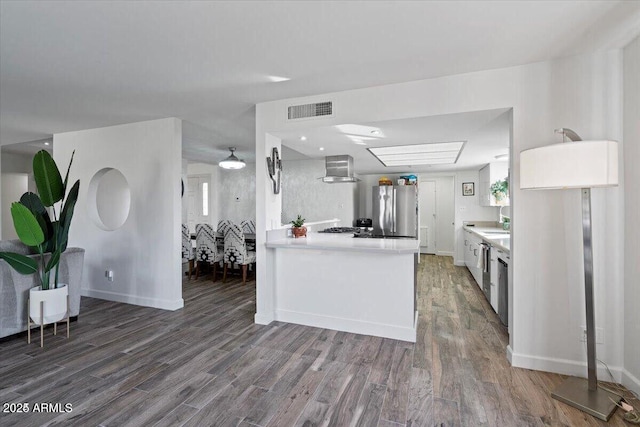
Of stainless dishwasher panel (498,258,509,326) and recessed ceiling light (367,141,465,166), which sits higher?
recessed ceiling light (367,141,465,166)

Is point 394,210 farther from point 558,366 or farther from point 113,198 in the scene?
point 113,198

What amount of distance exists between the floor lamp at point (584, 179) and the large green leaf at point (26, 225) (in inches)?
155

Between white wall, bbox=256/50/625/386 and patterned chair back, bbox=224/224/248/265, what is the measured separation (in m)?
3.66

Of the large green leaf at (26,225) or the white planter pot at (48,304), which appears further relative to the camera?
the white planter pot at (48,304)

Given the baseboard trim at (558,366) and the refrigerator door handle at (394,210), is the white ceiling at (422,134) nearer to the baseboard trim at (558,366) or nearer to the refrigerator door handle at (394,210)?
the baseboard trim at (558,366)

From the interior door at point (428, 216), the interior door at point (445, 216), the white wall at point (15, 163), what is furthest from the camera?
the interior door at point (428, 216)

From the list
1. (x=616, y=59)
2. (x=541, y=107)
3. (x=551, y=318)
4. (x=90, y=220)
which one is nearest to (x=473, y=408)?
(x=551, y=318)

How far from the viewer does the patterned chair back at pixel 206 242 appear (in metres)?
5.20

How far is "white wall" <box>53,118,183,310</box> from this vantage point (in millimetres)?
3842

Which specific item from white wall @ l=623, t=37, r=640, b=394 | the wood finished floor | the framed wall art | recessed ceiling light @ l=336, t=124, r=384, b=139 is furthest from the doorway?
white wall @ l=623, t=37, r=640, b=394

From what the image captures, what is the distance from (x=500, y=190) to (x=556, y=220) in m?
3.21

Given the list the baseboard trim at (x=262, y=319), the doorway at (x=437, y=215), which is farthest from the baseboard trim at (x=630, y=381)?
the doorway at (x=437, y=215)

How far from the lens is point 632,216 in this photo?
209 centimetres

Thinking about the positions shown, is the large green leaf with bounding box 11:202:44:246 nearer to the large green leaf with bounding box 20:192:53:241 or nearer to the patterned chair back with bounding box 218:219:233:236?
the large green leaf with bounding box 20:192:53:241
